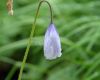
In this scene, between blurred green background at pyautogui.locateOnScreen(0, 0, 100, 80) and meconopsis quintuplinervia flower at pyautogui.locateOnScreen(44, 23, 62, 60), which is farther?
blurred green background at pyautogui.locateOnScreen(0, 0, 100, 80)

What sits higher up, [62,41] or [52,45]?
[62,41]

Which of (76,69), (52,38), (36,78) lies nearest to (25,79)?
(36,78)

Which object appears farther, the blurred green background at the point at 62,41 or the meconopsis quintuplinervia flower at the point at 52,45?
the blurred green background at the point at 62,41

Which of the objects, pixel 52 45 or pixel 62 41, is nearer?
pixel 52 45

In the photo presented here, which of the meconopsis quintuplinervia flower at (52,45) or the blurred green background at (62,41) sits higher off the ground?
the blurred green background at (62,41)

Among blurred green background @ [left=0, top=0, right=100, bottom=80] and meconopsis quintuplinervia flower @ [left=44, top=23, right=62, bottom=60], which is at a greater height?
blurred green background @ [left=0, top=0, right=100, bottom=80]

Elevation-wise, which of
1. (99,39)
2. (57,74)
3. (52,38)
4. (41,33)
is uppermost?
(41,33)

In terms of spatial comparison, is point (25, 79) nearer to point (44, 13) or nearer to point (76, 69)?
point (76, 69)

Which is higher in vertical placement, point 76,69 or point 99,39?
point 99,39
